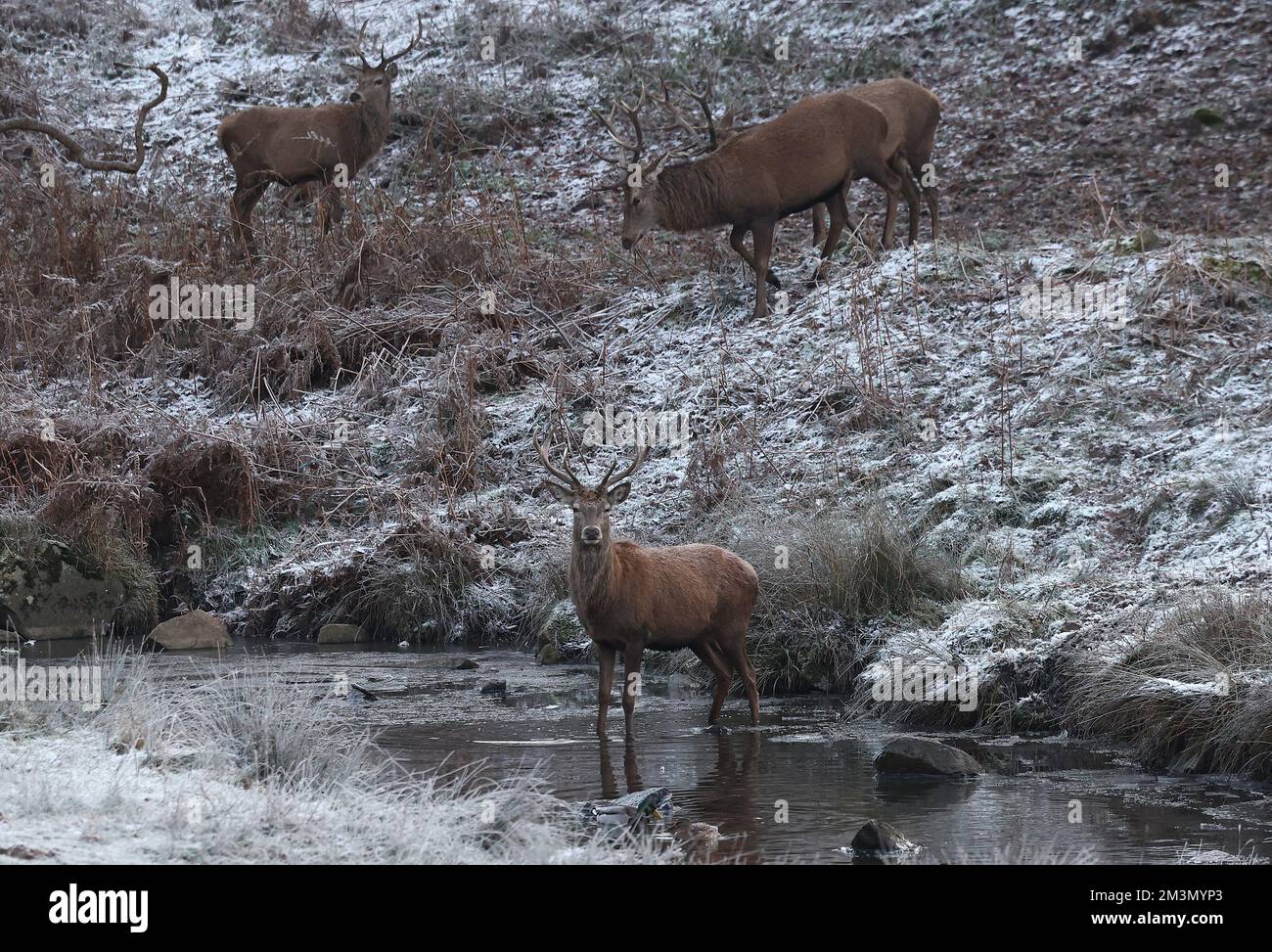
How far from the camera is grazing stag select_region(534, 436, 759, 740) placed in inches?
388

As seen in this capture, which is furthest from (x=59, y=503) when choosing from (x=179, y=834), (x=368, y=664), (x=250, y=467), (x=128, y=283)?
(x=179, y=834)

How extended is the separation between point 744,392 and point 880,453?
2087 millimetres

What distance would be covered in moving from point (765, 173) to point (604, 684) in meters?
7.69

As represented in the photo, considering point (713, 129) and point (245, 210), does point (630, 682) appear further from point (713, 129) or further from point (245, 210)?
point (245, 210)

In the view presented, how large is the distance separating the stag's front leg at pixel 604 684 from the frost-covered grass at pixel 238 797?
1.87 m

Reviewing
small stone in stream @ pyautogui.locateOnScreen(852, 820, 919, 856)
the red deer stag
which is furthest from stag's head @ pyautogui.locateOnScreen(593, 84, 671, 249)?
small stone in stream @ pyautogui.locateOnScreen(852, 820, 919, 856)

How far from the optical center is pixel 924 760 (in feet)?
29.5

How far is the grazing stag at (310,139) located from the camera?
19312 millimetres

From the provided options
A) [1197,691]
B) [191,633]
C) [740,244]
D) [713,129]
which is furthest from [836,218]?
[1197,691]

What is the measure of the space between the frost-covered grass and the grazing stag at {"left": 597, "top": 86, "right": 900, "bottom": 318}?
30.4ft

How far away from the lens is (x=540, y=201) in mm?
22281

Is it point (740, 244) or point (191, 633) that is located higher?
point (740, 244)
